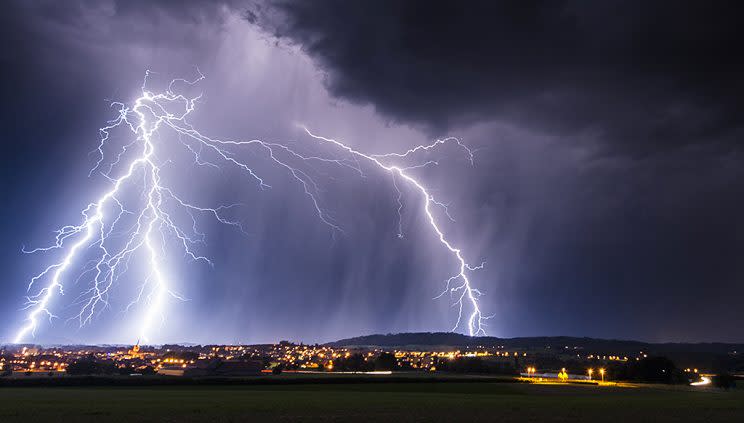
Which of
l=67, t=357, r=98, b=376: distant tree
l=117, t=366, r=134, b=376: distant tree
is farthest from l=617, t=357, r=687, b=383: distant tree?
l=67, t=357, r=98, b=376: distant tree

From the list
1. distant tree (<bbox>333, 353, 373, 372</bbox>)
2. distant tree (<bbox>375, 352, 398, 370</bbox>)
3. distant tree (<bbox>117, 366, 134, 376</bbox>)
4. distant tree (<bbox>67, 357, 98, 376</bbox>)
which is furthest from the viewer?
distant tree (<bbox>375, 352, 398, 370</bbox>)

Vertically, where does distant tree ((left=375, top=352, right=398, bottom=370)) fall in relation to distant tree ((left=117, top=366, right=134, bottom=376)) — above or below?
above

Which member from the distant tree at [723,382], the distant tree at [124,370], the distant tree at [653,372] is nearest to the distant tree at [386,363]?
the distant tree at [653,372]

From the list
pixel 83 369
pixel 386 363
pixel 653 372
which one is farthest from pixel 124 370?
pixel 653 372

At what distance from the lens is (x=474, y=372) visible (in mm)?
77938

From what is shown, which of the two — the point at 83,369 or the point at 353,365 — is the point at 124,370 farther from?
the point at 353,365

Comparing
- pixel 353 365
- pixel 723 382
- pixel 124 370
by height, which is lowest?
pixel 124 370

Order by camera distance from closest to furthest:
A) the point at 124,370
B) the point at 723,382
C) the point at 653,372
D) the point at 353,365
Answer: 1. the point at 723,382
2. the point at 124,370
3. the point at 653,372
4. the point at 353,365

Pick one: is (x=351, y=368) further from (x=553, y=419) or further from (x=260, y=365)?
(x=553, y=419)

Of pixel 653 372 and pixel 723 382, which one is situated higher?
pixel 653 372

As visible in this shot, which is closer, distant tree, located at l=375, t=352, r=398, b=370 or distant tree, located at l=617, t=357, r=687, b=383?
distant tree, located at l=617, t=357, r=687, b=383

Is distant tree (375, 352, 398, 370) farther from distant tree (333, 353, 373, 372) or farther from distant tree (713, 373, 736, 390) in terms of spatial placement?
distant tree (713, 373, 736, 390)

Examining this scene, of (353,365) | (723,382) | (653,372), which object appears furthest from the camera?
(353,365)

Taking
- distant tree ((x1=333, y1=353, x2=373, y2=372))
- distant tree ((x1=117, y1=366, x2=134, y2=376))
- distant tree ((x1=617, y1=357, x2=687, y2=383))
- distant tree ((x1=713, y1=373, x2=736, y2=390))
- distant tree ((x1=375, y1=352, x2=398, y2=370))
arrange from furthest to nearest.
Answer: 1. distant tree ((x1=375, y1=352, x2=398, y2=370))
2. distant tree ((x1=333, y1=353, x2=373, y2=372))
3. distant tree ((x1=617, y1=357, x2=687, y2=383))
4. distant tree ((x1=117, y1=366, x2=134, y2=376))
5. distant tree ((x1=713, y1=373, x2=736, y2=390))
